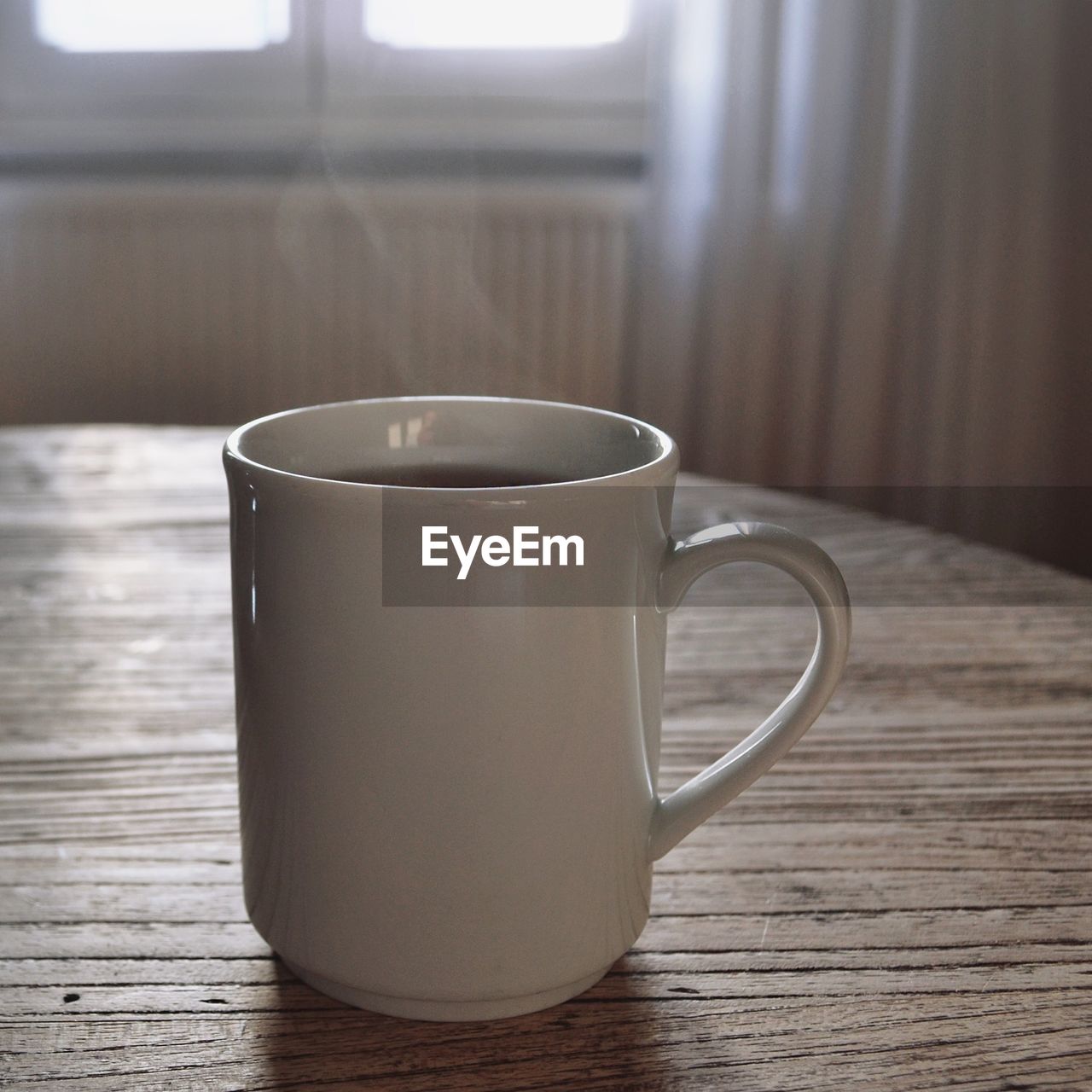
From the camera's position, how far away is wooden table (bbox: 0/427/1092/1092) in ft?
1.00

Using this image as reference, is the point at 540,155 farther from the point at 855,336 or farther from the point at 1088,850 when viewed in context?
the point at 1088,850

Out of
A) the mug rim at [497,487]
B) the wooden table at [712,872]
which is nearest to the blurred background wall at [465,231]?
the wooden table at [712,872]

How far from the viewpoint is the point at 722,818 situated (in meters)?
0.44

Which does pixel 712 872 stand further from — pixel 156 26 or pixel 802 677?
pixel 156 26

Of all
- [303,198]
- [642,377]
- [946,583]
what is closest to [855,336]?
[642,377]

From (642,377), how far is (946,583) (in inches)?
60.6

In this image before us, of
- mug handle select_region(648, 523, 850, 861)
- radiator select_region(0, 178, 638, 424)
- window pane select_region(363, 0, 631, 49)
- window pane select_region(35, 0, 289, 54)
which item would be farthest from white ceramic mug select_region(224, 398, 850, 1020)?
window pane select_region(35, 0, 289, 54)

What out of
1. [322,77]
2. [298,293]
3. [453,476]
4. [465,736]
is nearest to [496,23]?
[322,77]

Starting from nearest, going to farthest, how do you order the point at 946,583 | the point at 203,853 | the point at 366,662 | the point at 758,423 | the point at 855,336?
the point at 366,662
the point at 203,853
the point at 946,583
the point at 855,336
the point at 758,423

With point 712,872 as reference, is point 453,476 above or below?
above

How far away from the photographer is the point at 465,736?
0.30 meters

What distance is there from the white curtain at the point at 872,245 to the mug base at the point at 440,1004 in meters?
1.65

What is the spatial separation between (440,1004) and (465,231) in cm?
194

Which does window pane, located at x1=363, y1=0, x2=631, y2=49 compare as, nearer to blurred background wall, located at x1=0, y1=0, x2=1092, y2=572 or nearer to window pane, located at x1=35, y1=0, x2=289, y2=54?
blurred background wall, located at x1=0, y1=0, x2=1092, y2=572
